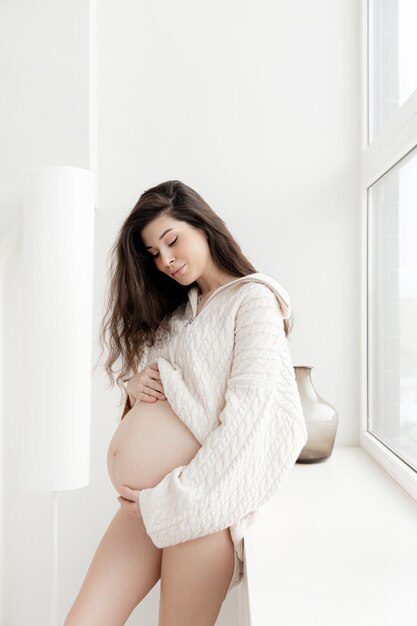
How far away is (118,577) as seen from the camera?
143cm

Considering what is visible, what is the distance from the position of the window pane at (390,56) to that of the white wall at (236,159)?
9 centimetres

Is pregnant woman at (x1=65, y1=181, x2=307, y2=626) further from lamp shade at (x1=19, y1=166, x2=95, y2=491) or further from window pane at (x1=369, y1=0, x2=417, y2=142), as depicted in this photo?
window pane at (x1=369, y1=0, x2=417, y2=142)

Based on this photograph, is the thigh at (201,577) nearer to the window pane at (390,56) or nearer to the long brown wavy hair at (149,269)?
the long brown wavy hair at (149,269)

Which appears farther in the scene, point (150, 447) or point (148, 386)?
point (148, 386)

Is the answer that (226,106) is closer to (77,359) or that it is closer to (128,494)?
(77,359)

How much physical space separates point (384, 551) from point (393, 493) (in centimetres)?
45

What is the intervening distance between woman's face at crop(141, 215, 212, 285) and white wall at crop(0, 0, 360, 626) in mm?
639

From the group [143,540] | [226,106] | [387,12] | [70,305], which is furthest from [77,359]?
[387,12]

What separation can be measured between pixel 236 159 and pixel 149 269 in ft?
2.28

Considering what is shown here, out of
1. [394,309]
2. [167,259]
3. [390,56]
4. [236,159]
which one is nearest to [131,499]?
[167,259]

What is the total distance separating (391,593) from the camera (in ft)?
3.34

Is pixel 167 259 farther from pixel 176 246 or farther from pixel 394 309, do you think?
pixel 394 309

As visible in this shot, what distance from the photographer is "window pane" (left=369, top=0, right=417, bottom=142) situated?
65.6 inches

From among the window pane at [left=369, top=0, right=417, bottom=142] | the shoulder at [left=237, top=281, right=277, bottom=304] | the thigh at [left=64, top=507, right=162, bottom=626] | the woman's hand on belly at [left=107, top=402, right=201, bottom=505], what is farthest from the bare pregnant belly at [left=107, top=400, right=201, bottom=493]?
the window pane at [left=369, top=0, right=417, bottom=142]
